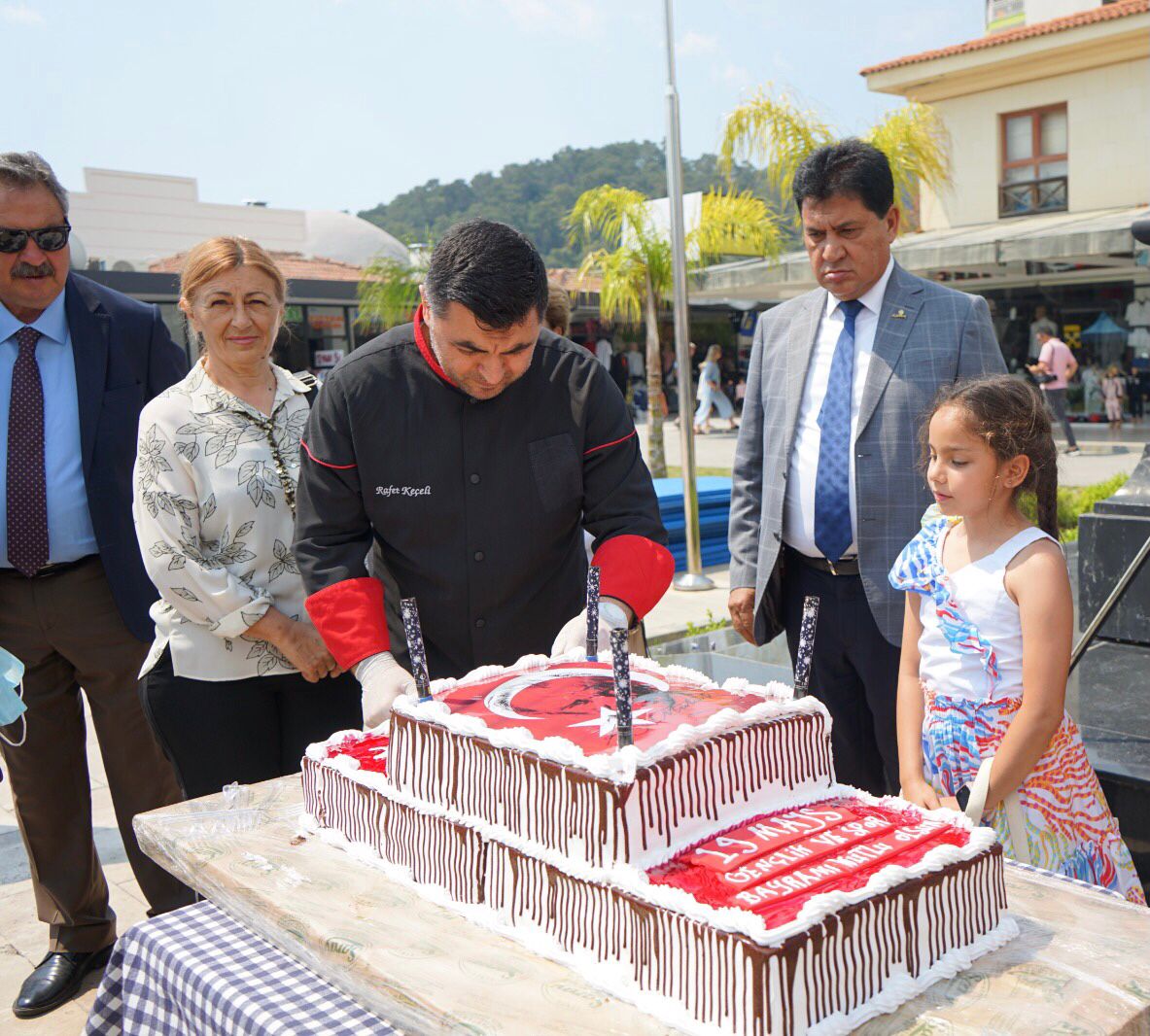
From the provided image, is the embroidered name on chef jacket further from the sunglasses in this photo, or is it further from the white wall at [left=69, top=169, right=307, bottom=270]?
the white wall at [left=69, top=169, right=307, bottom=270]

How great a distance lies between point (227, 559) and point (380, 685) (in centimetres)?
84

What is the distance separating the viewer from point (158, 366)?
3.33 metres

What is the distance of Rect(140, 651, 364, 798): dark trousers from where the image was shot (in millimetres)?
2682

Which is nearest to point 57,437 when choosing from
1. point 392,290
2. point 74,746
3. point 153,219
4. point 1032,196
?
point 74,746

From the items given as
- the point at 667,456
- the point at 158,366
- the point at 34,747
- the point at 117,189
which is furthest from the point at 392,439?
the point at 117,189

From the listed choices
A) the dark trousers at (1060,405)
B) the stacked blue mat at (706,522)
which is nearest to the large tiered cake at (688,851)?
the stacked blue mat at (706,522)

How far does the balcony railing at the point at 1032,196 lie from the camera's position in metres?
20.4

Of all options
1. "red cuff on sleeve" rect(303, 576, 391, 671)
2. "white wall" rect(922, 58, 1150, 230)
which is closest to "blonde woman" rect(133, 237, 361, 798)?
"red cuff on sleeve" rect(303, 576, 391, 671)

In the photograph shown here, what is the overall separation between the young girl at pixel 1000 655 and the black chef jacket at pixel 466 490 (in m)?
0.57

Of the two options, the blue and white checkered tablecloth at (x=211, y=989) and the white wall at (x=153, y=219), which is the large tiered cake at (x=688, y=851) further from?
the white wall at (x=153, y=219)

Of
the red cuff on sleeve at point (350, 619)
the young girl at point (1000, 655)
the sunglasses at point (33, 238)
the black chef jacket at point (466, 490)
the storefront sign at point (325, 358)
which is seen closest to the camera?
the young girl at point (1000, 655)

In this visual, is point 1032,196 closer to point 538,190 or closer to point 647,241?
point 647,241

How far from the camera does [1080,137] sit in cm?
1981

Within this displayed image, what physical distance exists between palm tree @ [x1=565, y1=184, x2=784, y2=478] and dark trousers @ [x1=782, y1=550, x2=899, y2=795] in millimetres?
8286
